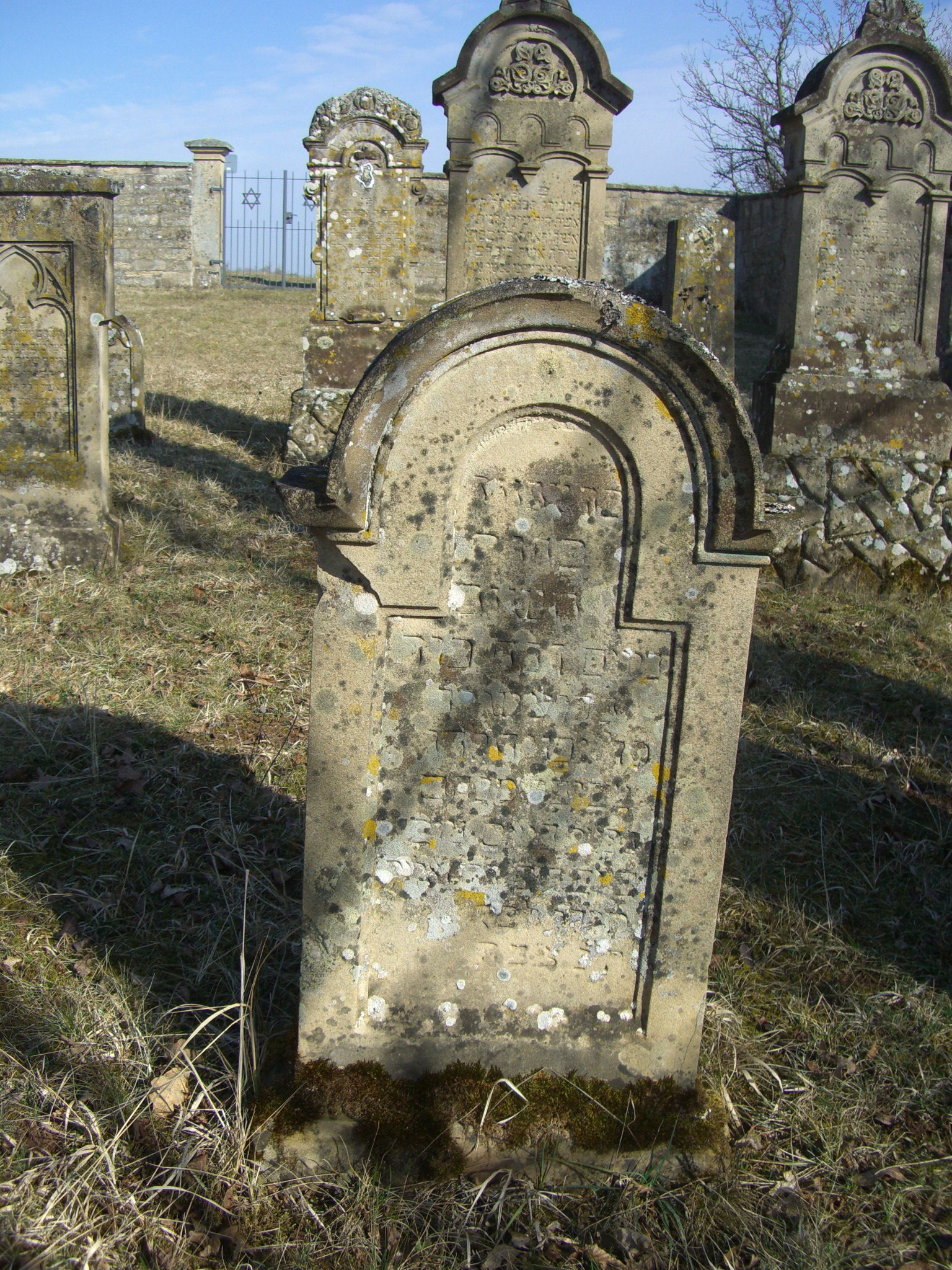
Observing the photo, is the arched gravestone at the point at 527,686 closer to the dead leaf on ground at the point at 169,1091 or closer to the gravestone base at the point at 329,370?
the dead leaf on ground at the point at 169,1091

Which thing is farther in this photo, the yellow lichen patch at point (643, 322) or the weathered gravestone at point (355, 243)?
the weathered gravestone at point (355, 243)

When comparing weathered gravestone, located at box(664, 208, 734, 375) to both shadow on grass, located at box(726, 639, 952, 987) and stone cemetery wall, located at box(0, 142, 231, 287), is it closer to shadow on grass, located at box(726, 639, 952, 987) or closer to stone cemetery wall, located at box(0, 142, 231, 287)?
shadow on grass, located at box(726, 639, 952, 987)

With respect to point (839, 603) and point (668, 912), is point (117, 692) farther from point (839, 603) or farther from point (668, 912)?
point (839, 603)

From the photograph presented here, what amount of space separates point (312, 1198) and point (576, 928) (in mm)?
909

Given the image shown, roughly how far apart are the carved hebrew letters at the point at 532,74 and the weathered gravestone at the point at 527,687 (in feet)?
20.5

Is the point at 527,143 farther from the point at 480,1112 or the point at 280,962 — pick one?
the point at 480,1112

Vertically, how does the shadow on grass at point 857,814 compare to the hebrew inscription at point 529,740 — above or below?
below

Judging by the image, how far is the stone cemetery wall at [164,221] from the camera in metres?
18.1

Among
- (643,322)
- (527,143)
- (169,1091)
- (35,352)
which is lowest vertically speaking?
(169,1091)

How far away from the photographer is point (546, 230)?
764 centimetres

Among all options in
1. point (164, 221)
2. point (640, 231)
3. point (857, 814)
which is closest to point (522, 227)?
point (857, 814)

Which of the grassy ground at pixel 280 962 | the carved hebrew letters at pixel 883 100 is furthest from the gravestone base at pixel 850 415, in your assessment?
the carved hebrew letters at pixel 883 100

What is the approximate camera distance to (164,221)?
714 inches

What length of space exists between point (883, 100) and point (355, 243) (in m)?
4.45
